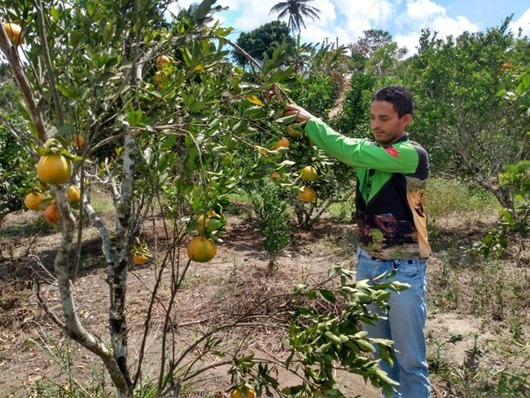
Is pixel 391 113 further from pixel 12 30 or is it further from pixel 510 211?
pixel 12 30

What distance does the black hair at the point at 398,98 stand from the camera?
2.06 meters

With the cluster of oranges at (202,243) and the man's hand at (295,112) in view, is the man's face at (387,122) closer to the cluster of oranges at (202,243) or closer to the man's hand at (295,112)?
the man's hand at (295,112)

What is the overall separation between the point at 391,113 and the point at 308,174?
52cm

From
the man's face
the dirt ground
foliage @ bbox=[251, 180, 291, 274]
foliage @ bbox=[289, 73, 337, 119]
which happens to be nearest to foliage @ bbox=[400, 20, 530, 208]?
foliage @ bbox=[289, 73, 337, 119]

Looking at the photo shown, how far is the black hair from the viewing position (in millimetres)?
2059

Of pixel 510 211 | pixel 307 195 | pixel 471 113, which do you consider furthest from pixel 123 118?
pixel 471 113

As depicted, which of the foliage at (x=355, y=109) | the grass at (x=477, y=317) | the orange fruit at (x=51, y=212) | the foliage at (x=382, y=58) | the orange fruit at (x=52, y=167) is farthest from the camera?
the foliage at (x=382, y=58)

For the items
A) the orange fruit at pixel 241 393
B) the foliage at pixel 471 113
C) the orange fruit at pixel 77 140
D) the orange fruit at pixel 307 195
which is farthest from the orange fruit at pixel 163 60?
the foliage at pixel 471 113

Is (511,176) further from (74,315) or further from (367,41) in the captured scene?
(367,41)

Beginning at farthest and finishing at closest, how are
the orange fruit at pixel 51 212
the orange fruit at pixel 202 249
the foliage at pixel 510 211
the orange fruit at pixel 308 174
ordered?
the foliage at pixel 510 211
the orange fruit at pixel 308 174
the orange fruit at pixel 51 212
the orange fruit at pixel 202 249

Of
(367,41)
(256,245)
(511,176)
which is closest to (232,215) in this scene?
(256,245)

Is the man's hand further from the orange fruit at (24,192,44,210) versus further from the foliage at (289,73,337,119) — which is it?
the foliage at (289,73,337,119)

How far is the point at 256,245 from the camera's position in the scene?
23.2 ft

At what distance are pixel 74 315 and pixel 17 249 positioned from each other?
6.76 metres
